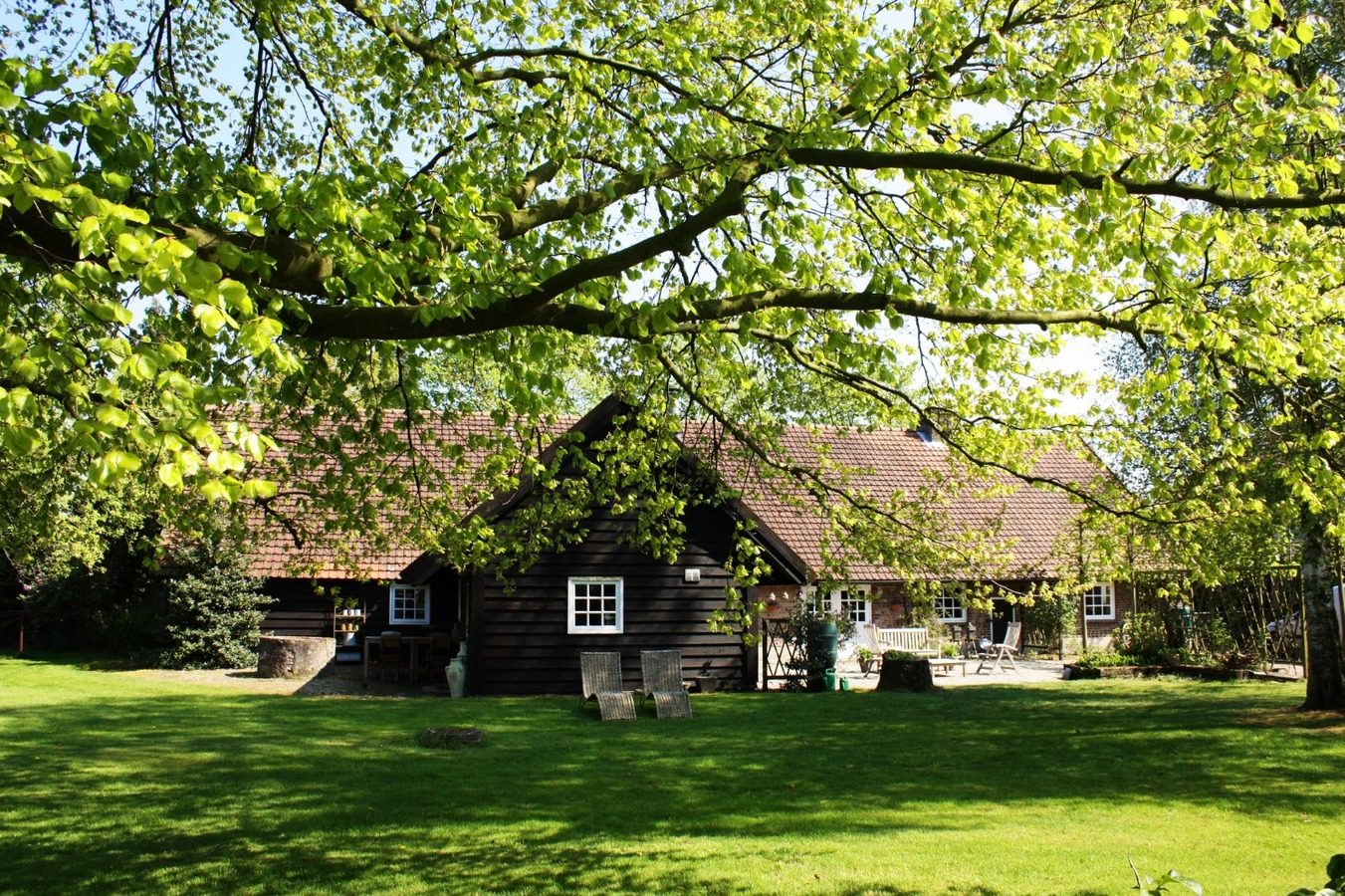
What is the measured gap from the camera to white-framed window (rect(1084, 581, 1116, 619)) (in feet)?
101

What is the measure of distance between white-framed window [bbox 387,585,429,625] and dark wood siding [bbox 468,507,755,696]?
5117 mm

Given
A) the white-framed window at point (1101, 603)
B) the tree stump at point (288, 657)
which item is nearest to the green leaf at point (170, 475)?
the tree stump at point (288, 657)

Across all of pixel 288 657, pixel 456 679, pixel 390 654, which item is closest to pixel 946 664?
pixel 456 679

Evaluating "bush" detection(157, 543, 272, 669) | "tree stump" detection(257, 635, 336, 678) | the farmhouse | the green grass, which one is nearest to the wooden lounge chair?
the farmhouse

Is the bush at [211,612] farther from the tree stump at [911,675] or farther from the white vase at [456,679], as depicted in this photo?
the tree stump at [911,675]

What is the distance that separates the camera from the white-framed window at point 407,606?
Result: 81.6 feet

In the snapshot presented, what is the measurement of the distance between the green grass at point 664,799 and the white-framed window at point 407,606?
6825 mm

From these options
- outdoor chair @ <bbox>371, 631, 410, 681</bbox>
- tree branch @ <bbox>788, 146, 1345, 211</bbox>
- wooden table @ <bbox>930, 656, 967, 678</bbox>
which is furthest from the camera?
wooden table @ <bbox>930, 656, 967, 678</bbox>

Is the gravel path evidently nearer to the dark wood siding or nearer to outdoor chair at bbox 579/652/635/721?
the dark wood siding

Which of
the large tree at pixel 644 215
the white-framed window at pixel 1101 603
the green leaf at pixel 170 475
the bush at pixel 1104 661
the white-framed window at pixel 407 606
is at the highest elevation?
the large tree at pixel 644 215

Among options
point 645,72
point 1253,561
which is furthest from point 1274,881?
point 1253,561

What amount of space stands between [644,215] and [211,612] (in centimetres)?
1813

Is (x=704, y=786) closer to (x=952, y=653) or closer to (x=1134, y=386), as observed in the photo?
(x=1134, y=386)

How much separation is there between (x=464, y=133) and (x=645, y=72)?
3.75 metres
